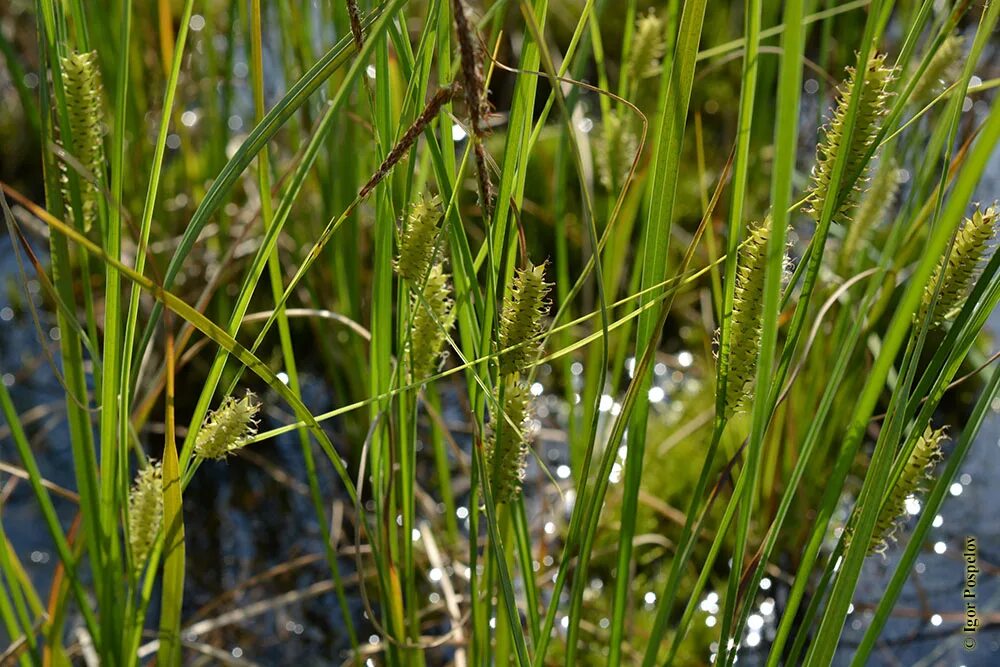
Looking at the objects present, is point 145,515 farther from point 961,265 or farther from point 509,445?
point 961,265

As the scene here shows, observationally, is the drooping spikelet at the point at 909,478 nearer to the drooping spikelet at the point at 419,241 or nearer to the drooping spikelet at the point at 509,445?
the drooping spikelet at the point at 509,445

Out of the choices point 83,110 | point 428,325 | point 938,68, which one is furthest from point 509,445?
point 938,68

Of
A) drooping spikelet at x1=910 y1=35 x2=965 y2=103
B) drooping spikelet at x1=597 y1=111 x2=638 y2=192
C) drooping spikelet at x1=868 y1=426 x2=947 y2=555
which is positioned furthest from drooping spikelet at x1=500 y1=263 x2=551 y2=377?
drooping spikelet at x1=910 y1=35 x2=965 y2=103

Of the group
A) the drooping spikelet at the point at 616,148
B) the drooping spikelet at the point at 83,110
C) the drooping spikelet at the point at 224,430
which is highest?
the drooping spikelet at the point at 83,110

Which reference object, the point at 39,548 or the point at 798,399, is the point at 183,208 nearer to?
the point at 39,548

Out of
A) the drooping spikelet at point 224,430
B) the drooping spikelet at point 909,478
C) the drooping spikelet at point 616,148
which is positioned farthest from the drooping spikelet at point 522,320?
the drooping spikelet at point 616,148
